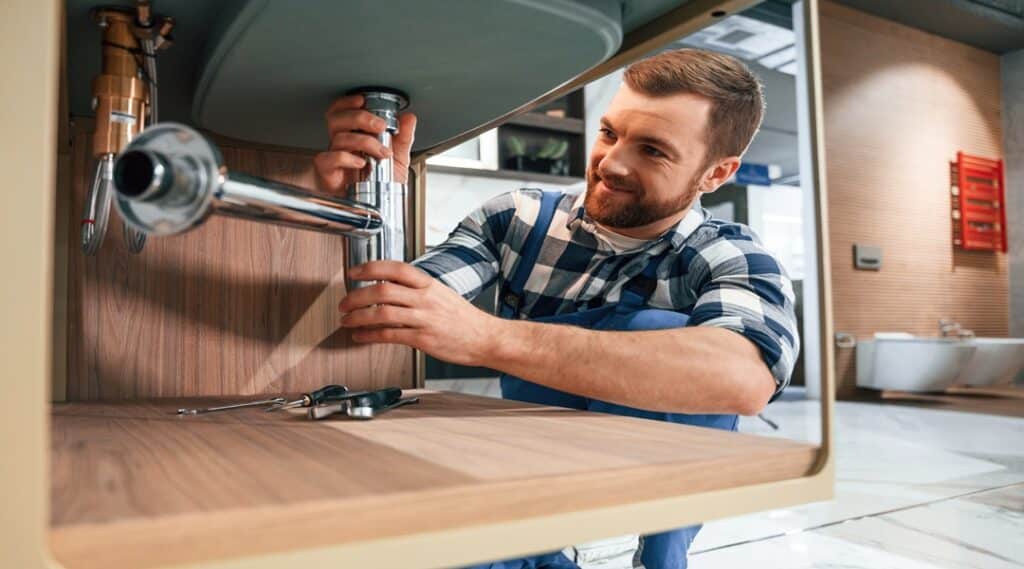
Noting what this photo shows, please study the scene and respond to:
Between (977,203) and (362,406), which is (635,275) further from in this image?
(977,203)

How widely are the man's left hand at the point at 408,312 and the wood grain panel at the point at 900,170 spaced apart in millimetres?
3580

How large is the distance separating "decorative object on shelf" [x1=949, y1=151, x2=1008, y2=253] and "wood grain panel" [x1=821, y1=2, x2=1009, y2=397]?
0.22 ft

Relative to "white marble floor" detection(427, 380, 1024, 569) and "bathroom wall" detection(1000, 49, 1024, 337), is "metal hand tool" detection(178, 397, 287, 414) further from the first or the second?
"bathroom wall" detection(1000, 49, 1024, 337)

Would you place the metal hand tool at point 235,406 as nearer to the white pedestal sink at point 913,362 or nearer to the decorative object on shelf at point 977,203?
the white pedestal sink at point 913,362

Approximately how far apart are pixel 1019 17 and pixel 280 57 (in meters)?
4.95

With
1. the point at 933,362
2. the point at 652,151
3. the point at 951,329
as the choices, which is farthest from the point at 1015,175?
the point at 652,151

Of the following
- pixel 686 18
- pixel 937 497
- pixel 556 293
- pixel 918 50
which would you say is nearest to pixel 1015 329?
pixel 918 50

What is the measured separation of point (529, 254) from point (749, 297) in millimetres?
298

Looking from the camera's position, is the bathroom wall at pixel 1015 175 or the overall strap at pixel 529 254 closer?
the overall strap at pixel 529 254

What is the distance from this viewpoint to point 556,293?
0.91 m

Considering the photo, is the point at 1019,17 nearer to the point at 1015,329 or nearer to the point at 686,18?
the point at 1015,329

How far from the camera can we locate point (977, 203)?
4309 mm

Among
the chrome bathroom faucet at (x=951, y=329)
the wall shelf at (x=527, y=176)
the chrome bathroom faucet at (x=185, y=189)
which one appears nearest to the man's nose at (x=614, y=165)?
the chrome bathroom faucet at (x=185, y=189)

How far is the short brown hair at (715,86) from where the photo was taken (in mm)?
881
